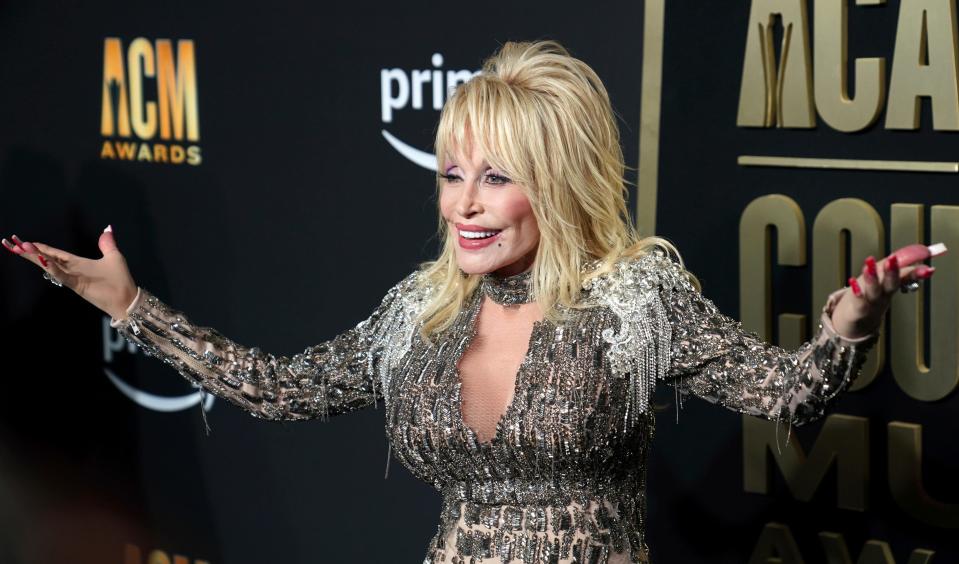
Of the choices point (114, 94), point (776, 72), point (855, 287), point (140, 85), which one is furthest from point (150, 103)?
point (855, 287)

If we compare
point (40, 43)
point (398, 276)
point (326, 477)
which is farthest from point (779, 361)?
point (40, 43)

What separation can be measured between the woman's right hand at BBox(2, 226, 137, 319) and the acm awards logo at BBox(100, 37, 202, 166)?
5.72 ft

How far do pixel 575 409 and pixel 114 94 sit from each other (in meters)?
2.63

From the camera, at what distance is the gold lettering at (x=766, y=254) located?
10.2 feet

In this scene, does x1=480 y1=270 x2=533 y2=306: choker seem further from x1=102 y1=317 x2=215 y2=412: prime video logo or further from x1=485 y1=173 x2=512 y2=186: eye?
x1=102 y1=317 x2=215 y2=412: prime video logo

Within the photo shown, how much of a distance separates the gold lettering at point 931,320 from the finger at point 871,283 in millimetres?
1051

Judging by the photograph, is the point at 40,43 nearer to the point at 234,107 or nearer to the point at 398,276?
the point at 234,107

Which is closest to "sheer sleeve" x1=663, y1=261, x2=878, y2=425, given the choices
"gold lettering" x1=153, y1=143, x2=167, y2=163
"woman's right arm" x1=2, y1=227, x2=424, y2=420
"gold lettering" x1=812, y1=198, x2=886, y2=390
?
"woman's right arm" x1=2, y1=227, x2=424, y2=420

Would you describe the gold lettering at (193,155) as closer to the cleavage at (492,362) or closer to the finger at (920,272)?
the cleavage at (492,362)

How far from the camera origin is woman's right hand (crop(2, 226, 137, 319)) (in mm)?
2494

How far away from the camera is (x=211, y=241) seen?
169 inches

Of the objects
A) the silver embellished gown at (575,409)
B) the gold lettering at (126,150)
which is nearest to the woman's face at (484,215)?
the silver embellished gown at (575,409)

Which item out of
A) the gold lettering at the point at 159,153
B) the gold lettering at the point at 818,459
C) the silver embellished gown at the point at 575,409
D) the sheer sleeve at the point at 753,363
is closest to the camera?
the sheer sleeve at the point at 753,363

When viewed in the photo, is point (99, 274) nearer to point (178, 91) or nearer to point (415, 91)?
point (415, 91)
